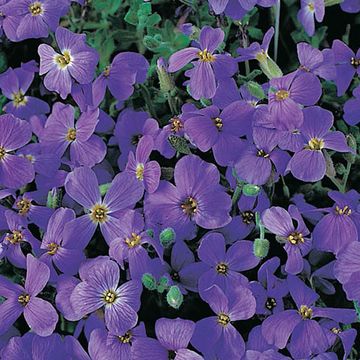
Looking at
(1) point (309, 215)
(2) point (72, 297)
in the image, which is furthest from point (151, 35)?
(2) point (72, 297)

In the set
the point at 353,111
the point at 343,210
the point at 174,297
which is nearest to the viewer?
the point at 174,297

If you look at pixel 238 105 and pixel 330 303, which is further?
pixel 330 303

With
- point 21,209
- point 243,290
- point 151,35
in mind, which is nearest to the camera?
point 243,290

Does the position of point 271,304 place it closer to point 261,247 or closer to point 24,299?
point 261,247

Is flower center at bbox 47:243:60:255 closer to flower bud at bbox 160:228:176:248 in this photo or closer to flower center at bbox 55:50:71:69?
flower bud at bbox 160:228:176:248

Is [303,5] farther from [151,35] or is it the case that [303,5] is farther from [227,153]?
[227,153]

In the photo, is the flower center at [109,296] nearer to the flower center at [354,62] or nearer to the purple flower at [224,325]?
the purple flower at [224,325]

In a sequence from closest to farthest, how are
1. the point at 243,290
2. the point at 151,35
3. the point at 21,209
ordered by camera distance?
the point at 243,290
the point at 21,209
the point at 151,35

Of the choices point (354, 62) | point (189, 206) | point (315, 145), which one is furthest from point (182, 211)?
point (354, 62)
